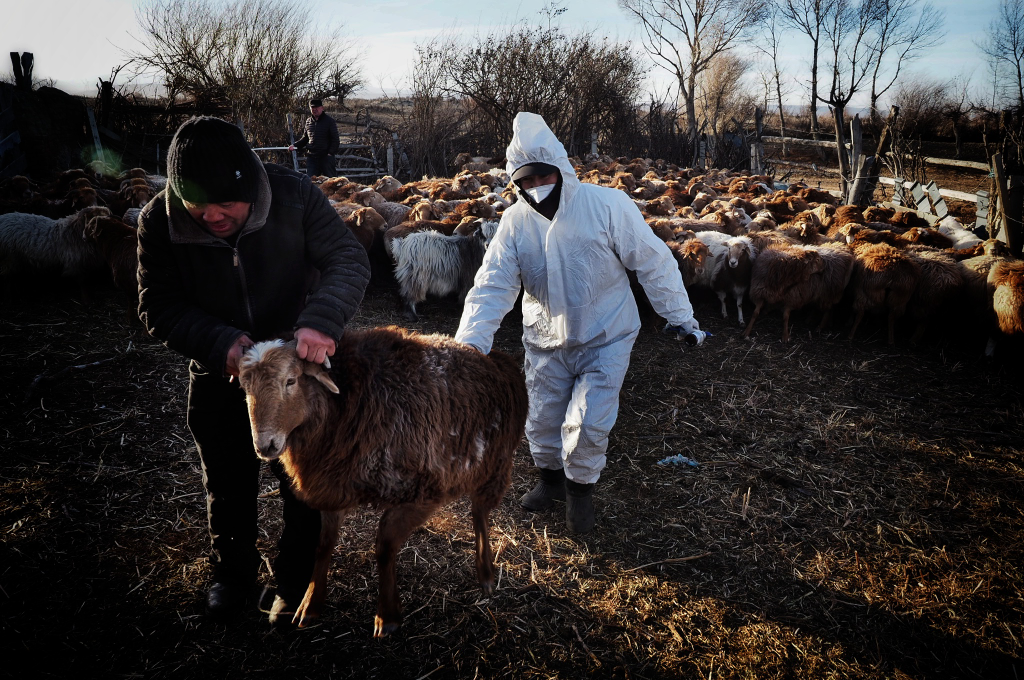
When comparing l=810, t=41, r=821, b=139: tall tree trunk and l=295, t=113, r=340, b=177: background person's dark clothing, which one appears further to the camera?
l=810, t=41, r=821, b=139: tall tree trunk

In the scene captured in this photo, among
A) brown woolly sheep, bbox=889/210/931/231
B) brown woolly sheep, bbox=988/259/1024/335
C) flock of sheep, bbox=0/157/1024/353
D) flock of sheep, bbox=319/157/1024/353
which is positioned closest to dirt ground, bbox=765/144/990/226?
brown woolly sheep, bbox=889/210/931/231

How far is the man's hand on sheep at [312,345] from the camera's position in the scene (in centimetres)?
216

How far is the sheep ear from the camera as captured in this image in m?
2.20

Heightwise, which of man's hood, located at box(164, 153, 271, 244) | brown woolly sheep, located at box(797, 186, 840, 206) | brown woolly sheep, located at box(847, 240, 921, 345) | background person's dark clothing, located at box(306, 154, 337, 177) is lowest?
brown woolly sheep, located at box(847, 240, 921, 345)

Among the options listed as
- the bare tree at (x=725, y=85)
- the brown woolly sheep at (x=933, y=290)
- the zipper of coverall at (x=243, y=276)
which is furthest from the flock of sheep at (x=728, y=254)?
the bare tree at (x=725, y=85)

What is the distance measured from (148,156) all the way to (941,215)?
778 inches

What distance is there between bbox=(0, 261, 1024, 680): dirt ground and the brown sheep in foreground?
481mm

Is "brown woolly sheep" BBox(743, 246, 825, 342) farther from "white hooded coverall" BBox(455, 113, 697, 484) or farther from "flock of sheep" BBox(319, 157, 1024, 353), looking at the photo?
"white hooded coverall" BBox(455, 113, 697, 484)

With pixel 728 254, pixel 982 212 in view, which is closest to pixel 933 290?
pixel 728 254

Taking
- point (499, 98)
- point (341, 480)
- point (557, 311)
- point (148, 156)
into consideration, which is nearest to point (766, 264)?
point (557, 311)

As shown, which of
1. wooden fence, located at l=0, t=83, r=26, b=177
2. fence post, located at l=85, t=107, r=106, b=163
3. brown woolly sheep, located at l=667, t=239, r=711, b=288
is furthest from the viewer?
fence post, located at l=85, t=107, r=106, b=163

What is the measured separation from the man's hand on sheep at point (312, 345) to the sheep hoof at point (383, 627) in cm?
140

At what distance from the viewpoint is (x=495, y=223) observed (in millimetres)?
7625

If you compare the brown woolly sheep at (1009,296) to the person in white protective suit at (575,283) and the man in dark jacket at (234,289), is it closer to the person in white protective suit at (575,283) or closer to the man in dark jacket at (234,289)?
the person in white protective suit at (575,283)
